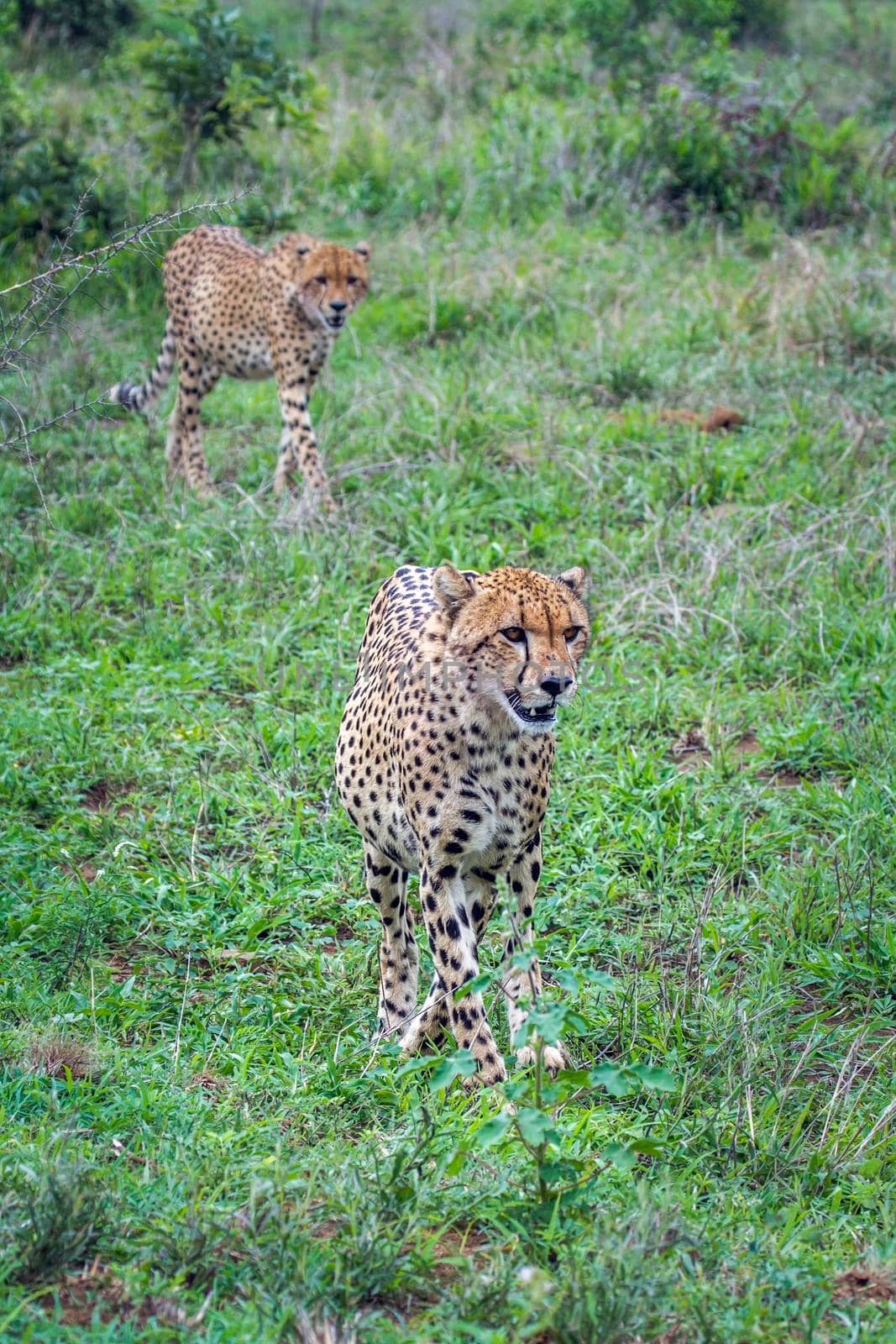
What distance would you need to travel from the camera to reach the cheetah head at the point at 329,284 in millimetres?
7367

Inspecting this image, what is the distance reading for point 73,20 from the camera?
1309 cm

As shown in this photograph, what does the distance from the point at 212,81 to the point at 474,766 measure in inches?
281

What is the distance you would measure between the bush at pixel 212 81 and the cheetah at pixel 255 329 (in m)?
1.51

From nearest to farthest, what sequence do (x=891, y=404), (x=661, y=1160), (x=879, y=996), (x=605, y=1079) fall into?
(x=605, y=1079), (x=661, y=1160), (x=879, y=996), (x=891, y=404)

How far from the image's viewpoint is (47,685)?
555 centimetres

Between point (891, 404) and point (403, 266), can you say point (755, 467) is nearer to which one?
point (891, 404)

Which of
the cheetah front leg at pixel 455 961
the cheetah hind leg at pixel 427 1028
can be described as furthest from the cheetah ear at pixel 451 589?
the cheetah hind leg at pixel 427 1028

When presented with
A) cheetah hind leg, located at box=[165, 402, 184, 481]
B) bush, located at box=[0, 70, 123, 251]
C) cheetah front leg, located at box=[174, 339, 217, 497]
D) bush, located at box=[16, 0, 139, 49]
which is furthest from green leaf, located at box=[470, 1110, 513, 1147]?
bush, located at box=[16, 0, 139, 49]

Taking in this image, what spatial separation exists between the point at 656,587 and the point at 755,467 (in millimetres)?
1147

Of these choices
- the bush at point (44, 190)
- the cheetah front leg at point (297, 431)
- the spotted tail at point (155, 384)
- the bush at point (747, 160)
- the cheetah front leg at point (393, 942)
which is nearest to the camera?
the cheetah front leg at point (393, 942)

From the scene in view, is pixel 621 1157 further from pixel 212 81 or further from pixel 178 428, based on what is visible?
pixel 212 81

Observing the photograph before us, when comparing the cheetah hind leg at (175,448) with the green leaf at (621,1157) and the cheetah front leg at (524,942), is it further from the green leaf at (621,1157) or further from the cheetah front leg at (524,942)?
the green leaf at (621,1157)

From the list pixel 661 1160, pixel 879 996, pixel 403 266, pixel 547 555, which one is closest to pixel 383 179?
pixel 403 266

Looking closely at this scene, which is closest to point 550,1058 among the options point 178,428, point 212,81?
point 178,428
